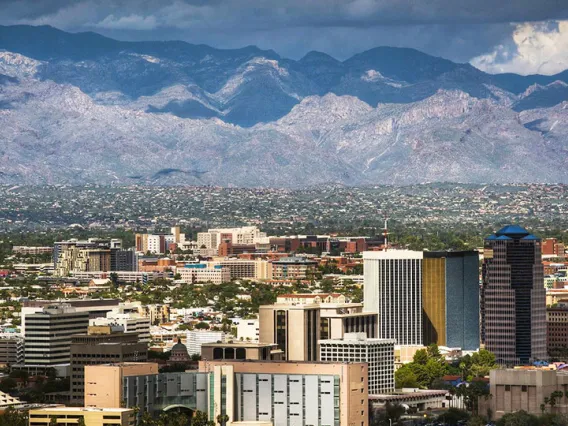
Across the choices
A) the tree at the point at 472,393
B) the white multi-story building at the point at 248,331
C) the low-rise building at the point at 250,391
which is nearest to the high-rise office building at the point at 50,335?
the white multi-story building at the point at 248,331

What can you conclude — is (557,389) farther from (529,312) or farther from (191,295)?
(191,295)

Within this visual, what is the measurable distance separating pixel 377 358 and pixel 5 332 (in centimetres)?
3962

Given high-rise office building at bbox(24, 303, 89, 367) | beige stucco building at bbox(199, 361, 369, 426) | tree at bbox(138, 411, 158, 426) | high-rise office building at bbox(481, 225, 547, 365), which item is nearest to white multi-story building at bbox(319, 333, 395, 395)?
beige stucco building at bbox(199, 361, 369, 426)

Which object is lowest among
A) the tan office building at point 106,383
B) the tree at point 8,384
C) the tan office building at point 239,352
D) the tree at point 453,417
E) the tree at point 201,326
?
the tree at point 453,417

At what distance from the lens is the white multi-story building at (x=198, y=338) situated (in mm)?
139750

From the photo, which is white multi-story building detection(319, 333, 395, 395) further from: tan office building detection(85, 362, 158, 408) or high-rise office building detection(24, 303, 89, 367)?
high-rise office building detection(24, 303, 89, 367)

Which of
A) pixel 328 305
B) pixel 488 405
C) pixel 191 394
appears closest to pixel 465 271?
pixel 328 305

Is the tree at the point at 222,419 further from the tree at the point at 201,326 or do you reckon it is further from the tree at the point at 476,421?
the tree at the point at 201,326

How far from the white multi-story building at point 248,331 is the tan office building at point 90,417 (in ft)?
117

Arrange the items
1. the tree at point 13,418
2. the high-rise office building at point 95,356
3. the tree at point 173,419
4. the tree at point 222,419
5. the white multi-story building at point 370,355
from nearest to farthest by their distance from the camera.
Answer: the tree at point 173,419 < the tree at point 13,418 < the tree at point 222,419 < the high-rise office building at point 95,356 < the white multi-story building at point 370,355

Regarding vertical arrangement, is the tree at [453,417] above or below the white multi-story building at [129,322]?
below

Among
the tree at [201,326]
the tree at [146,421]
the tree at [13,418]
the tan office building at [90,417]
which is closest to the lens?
the tan office building at [90,417]

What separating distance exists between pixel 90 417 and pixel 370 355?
1058 inches

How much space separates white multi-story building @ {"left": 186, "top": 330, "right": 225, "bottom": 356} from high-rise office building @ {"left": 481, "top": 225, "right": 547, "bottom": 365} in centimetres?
1618
